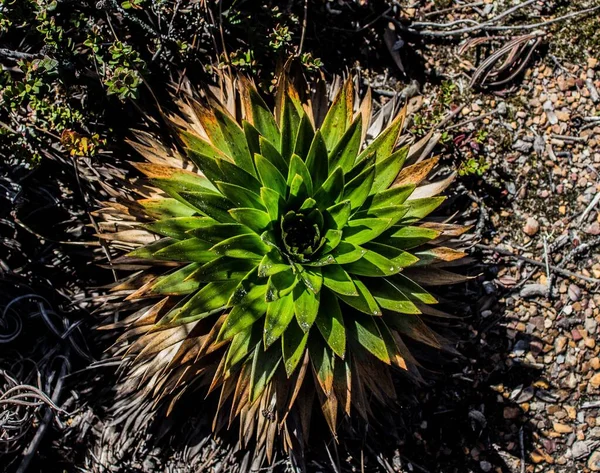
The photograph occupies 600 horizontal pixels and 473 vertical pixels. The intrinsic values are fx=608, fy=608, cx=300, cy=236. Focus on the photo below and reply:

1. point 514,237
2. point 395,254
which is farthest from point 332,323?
point 514,237

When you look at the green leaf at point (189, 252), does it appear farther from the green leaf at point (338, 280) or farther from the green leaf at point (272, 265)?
the green leaf at point (338, 280)

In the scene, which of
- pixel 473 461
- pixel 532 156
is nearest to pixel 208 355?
A: pixel 473 461

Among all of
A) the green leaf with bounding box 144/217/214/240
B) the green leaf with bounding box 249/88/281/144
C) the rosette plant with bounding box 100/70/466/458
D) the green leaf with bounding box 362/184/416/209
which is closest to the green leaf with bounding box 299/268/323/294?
the rosette plant with bounding box 100/70/466/458

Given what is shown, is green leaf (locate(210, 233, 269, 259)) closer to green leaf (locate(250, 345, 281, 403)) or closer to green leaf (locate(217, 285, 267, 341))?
green leaf (locate(217, 285, 267, 341))

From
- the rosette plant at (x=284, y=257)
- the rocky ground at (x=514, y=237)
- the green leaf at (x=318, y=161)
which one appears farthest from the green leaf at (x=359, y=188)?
the rocky ground at (x=514, y=237)

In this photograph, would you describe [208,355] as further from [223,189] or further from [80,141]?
[80,141]

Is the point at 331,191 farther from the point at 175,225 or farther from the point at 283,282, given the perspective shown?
the point at 175,225

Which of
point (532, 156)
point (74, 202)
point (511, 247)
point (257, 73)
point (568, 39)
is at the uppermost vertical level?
point (257, 73)
